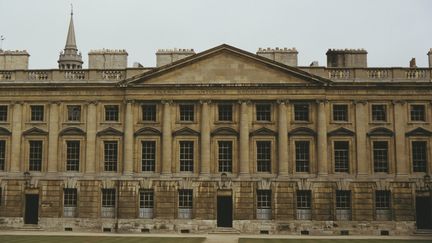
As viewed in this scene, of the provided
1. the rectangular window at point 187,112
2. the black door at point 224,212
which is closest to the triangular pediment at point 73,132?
the rectangular window at point 187,112

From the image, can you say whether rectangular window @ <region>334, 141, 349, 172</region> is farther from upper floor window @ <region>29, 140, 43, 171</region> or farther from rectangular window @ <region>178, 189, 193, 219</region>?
upper floor window @ <region>29, 140, 43, 171</region>

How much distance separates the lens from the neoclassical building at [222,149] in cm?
3709

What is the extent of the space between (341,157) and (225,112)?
28.9 ft

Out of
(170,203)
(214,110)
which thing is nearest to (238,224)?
(170,203)

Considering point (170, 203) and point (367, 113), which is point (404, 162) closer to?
point (367, 113)

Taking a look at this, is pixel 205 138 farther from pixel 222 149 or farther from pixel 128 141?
pixel 128 141

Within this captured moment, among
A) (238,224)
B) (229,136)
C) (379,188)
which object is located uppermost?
(229,136)

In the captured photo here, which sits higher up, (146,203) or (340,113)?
(340,113)

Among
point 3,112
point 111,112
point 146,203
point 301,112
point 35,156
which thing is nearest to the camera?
point 146,203

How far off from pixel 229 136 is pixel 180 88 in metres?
4.90

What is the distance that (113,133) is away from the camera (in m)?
38.7

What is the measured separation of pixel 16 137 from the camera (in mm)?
39031

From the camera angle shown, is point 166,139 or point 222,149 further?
point 222,149

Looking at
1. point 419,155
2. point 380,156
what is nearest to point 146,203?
point 380,156
